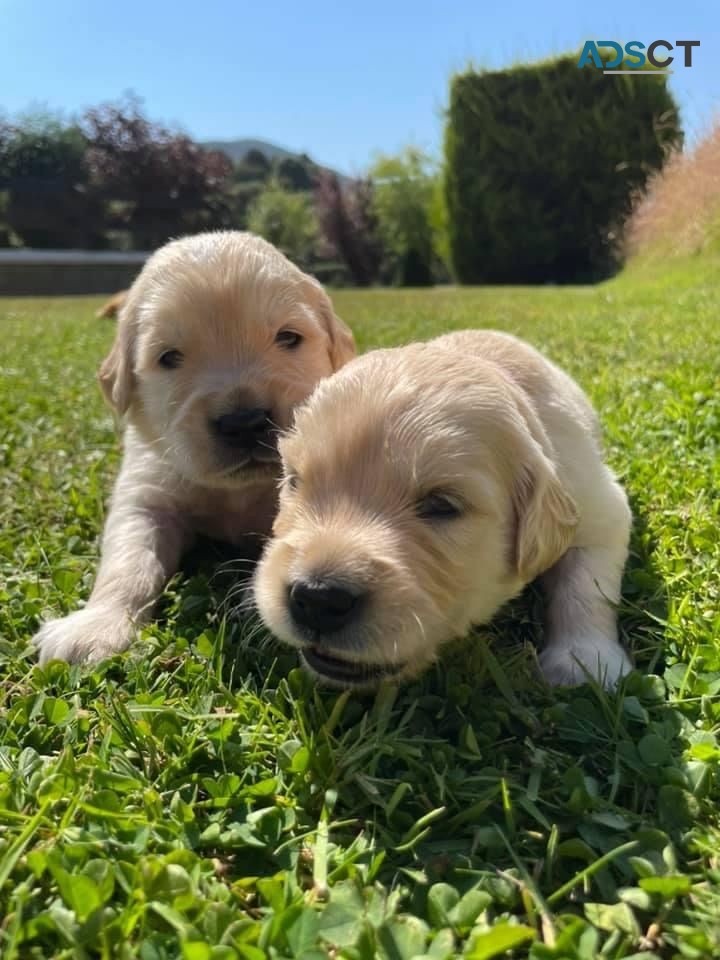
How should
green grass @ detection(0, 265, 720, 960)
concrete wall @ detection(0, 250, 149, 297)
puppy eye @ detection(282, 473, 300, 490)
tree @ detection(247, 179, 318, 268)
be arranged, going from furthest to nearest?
tree @ detection(247, 179, 318, 268)
concrete wall @ detection(0, 250, 149, 297)
puppy eye @ detection(282, 473, 300, 490)
green grass @ detection(0, 265, 720, 960)

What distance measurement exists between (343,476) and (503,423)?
48 cm

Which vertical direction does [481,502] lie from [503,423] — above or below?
below

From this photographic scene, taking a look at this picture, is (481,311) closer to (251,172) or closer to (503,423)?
(503,423)

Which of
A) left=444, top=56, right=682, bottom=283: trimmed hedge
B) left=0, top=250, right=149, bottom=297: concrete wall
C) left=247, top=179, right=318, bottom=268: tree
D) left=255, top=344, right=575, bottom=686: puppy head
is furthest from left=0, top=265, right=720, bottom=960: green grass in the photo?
left=247, top=179, right=318, bottom=268: tree

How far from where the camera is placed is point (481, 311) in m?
12.0

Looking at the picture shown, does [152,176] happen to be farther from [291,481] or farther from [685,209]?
[291,481]

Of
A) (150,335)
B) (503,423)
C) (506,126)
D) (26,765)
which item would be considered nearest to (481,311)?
(150,335)

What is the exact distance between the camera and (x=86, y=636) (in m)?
2.36

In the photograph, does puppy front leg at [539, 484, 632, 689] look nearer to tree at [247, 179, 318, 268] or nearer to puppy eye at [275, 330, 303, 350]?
puppy eye at [275, 330, 303, 350]

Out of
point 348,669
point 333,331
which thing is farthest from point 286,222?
point 348,669

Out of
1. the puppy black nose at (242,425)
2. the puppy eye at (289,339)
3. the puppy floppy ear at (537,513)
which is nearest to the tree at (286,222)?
the puppy eye at (289,339)

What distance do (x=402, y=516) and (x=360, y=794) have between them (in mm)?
657

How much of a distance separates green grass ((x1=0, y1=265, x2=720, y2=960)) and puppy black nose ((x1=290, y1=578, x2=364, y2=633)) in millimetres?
238

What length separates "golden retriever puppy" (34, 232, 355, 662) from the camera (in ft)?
9.30
